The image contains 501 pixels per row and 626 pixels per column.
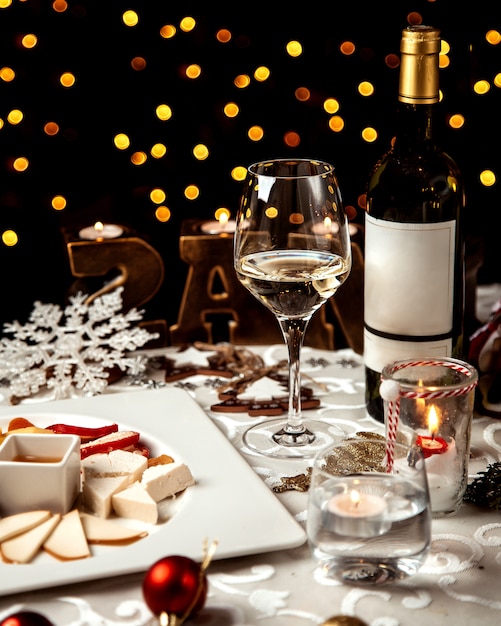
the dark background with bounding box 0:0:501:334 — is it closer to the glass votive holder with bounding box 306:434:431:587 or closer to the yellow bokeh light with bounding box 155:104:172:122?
the yellow bokeh light with bounding box 155:104:172:122

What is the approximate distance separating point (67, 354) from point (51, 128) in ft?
1.26

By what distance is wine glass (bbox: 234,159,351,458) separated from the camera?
1.02m

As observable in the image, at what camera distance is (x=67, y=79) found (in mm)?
1415

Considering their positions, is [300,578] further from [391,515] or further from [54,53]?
[54,53]

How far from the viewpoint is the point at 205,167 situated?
1.50 meters

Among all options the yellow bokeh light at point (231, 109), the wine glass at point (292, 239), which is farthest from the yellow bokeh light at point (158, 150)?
the wine glass at point (292, 239)

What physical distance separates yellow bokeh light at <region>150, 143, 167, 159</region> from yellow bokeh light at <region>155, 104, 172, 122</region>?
0.04 m

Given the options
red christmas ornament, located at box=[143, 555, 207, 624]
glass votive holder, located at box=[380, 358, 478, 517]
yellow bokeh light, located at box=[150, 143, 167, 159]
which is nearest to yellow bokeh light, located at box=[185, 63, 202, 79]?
yellow bokeh light, located at box=[150, 143, 167, 159]

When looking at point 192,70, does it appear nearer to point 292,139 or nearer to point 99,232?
point 292,139

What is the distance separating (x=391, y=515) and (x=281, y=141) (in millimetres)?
864

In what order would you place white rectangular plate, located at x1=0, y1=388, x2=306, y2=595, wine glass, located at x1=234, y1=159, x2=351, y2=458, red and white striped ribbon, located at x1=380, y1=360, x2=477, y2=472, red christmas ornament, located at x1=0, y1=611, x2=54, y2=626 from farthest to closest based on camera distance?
wine glass, located at x1=234, y1=159, x2=351, y2=458 → red and white striped ribbon, located at x1=380, y1=360, x2=477, y2=472 → white rectangular plate, located at x1=0, y1=388, x2=306, y2=595 → red christmas ornament, located at x1=0, y1=611, x2=54, y2=626

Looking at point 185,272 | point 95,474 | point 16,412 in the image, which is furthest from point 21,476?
point 185,272

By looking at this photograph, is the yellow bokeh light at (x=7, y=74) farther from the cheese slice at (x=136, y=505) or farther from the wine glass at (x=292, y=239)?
the cheese slice at (x=136, y=505)

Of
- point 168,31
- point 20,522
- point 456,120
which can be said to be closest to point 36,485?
point 20,522
